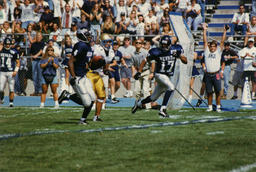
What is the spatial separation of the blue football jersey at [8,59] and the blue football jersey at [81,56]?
6.12m

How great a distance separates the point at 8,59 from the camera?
15.4 metres

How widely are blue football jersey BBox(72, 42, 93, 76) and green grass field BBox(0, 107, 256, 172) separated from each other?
105cm

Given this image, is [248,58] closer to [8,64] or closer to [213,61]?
[213,61]

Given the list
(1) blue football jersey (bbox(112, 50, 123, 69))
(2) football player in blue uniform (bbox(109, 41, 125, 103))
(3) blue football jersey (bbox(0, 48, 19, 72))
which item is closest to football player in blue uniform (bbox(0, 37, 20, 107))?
(3) blue football jersey (bbox(0, 48, 19, 72))

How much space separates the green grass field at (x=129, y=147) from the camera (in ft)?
18.5

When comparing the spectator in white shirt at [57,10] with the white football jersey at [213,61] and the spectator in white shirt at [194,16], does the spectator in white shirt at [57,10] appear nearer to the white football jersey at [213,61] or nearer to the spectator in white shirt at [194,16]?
the spectator in white shirt at [194,16]

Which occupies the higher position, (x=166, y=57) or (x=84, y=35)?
(x=84, y=35)

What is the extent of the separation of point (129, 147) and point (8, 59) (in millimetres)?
9420

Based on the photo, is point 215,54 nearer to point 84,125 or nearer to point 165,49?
point 165,49

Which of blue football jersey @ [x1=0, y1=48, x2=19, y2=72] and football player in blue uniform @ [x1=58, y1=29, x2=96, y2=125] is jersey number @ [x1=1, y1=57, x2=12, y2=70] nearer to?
blue football jersey @ [x1=0, y1=48, x2=19, y2=72]

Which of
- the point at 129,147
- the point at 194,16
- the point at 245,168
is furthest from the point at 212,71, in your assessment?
the point at 245,168

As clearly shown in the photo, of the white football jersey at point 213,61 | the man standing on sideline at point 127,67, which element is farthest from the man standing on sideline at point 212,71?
the man standing on sideline at point 127,67

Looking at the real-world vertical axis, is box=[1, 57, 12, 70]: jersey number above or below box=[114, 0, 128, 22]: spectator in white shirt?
below

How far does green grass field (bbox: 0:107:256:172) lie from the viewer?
5625 millimetres
